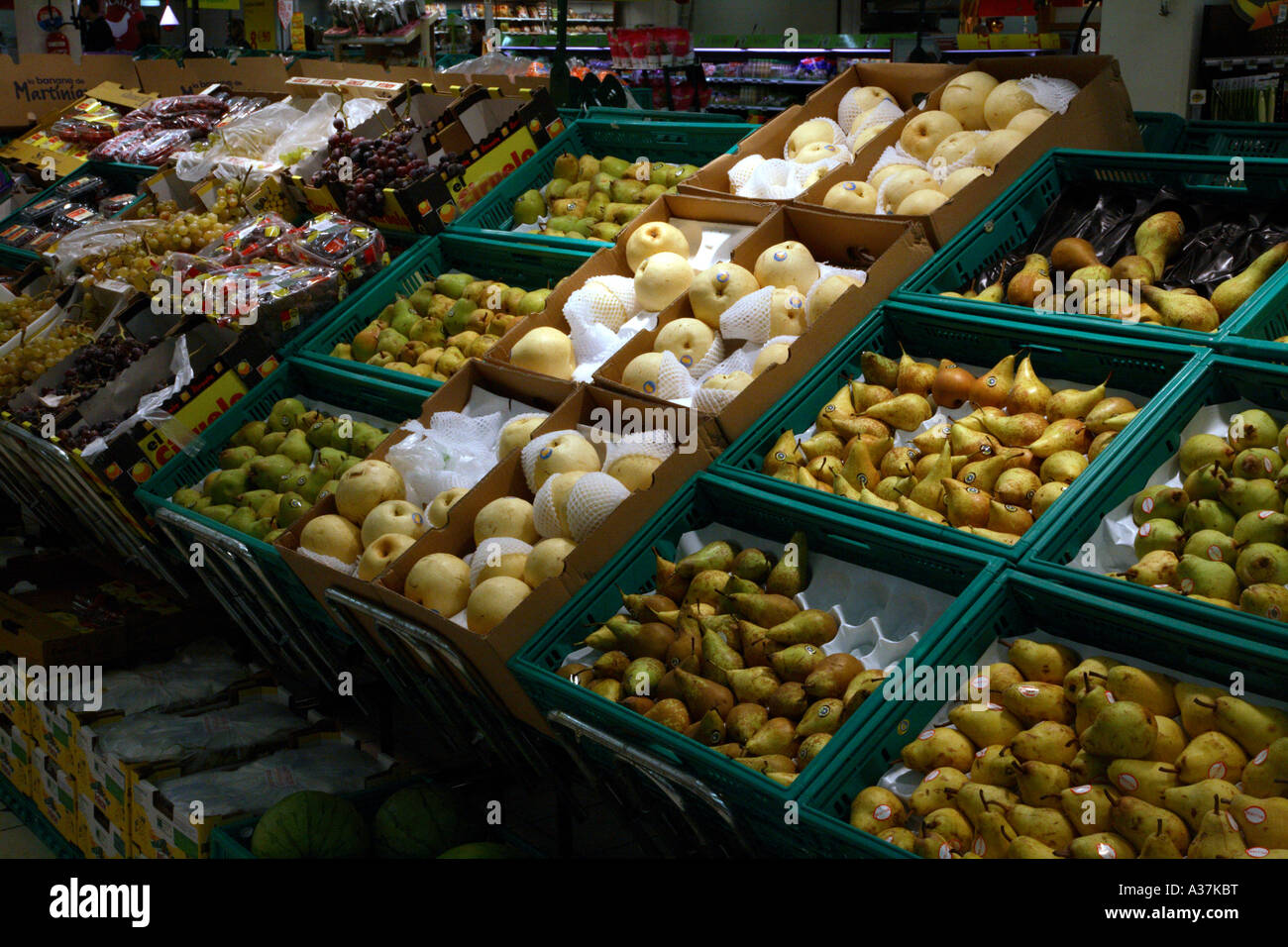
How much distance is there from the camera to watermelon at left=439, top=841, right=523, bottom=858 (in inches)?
101

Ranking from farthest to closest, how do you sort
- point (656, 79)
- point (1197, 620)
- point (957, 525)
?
1. point (656, 79)
2. point (957, 525)
3. point (1197, 620)

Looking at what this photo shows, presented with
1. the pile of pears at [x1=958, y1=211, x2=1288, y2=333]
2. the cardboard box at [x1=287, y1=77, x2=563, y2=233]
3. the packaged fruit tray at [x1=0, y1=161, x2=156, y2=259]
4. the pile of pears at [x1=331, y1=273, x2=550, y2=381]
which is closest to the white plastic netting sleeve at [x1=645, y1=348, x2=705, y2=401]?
the pile of pears at [x1=958, y1=211, x2=1288, y2=333]

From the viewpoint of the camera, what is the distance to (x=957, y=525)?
2.24m

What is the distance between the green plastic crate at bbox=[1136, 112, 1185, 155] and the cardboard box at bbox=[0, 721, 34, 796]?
12.9 feet

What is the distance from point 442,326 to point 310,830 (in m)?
1.76

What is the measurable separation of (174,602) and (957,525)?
3153 mm

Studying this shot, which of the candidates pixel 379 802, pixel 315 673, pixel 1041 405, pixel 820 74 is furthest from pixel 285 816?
pixel 820 74

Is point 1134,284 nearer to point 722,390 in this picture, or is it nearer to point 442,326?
point 722,390

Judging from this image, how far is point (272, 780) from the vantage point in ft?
10.4

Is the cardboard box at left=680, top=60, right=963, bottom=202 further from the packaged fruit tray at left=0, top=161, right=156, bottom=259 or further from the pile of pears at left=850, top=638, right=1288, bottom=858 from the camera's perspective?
the packaged fruit tray at left=0, top=161, right=156, bottom=259

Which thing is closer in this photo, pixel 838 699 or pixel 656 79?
pixel 838 699

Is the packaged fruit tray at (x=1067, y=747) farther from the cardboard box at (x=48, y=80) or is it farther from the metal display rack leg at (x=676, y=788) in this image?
Answer: the cardboard box at (x=48, y=80)

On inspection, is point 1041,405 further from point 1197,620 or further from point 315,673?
point 315,673

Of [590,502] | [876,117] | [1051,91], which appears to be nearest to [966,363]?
[590,502]
